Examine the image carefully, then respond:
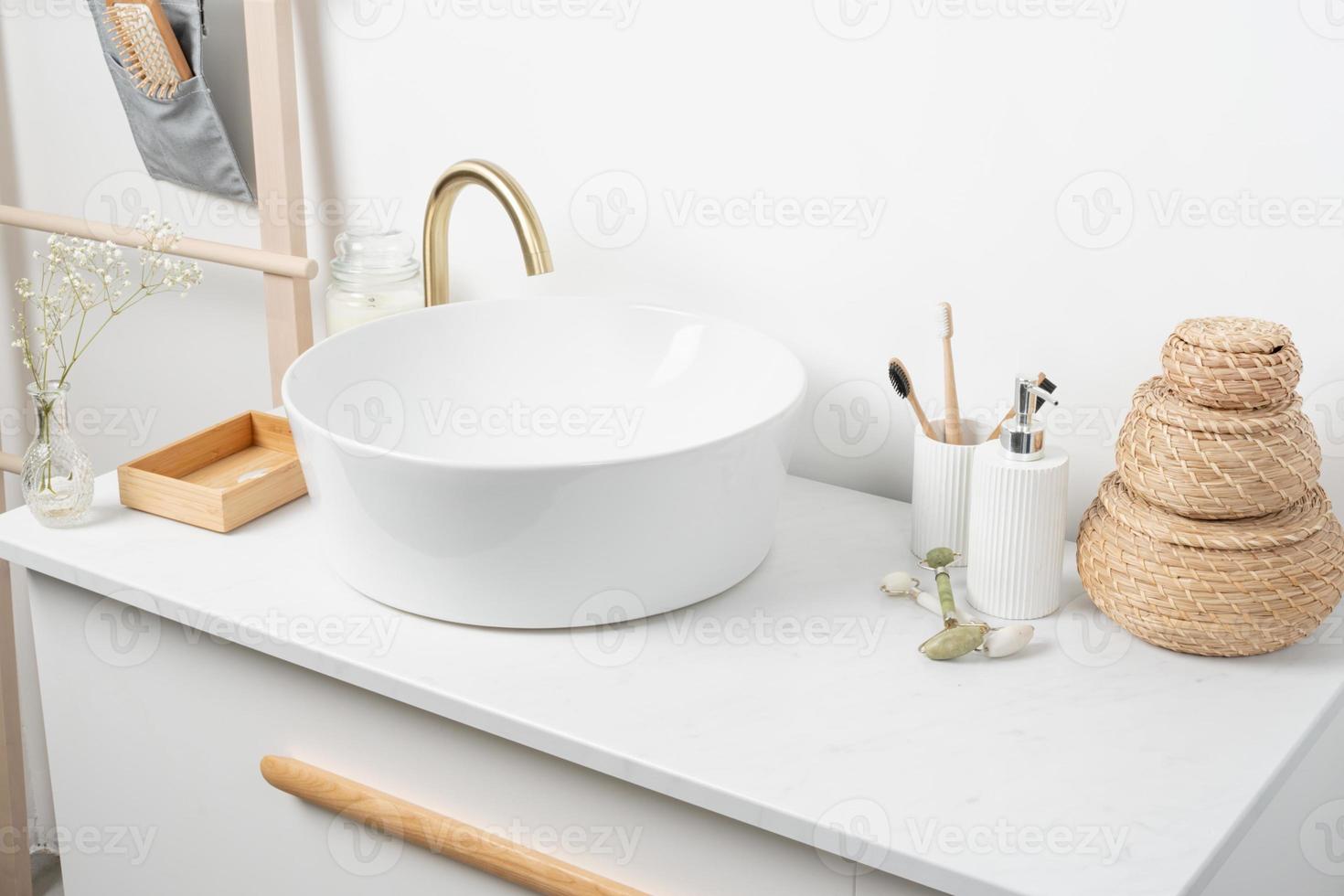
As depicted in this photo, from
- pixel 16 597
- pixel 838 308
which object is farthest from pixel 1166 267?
pixel 16 597

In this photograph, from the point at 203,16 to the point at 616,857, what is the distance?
1.10 m

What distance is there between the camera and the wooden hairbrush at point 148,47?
1.43 m

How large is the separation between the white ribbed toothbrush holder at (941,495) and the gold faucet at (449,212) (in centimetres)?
37

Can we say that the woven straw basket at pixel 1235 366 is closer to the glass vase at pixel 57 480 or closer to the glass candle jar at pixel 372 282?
the glass candle jar at pixel 372 282

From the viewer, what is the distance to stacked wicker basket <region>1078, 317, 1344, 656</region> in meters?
0.84

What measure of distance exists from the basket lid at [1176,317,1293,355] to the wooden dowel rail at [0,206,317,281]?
94 centimetres

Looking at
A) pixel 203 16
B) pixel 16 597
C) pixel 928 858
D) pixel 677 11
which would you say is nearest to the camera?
pixel 928 858

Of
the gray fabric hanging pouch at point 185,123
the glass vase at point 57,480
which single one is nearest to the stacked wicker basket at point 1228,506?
the glass vase at point 57,480

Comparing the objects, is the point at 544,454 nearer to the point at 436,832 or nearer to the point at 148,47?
the point at 436,832

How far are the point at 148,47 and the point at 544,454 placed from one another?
0.70 metres

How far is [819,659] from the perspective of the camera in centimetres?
90

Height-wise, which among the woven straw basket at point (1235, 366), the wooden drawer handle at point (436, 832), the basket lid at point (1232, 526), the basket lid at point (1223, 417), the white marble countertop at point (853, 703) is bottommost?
the wooden drawer handle at point (436, 832)

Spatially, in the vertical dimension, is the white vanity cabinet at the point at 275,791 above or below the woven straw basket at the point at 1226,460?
below

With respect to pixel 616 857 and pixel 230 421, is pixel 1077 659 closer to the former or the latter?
pixel 616 857
